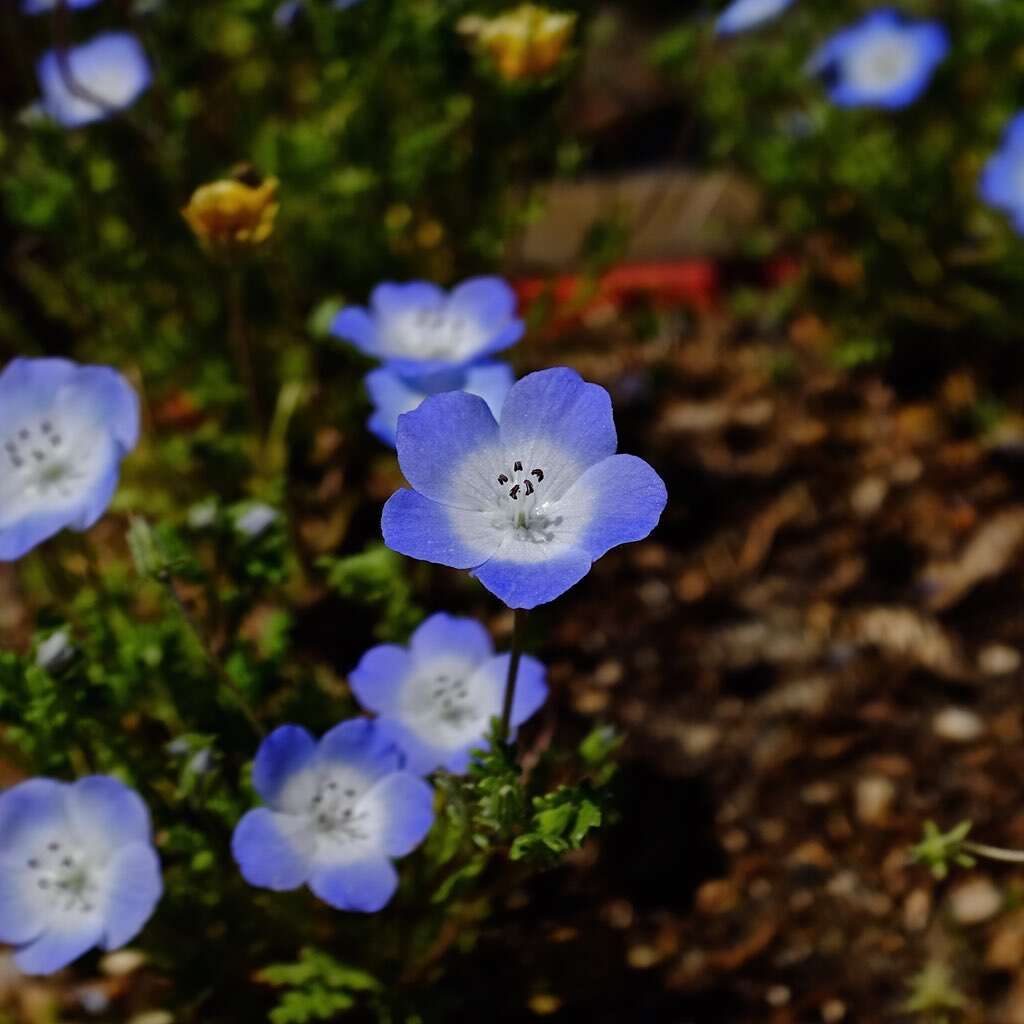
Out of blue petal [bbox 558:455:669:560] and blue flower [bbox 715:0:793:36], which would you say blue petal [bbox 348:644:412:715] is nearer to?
blue petal [bbox 558:455:669:560]

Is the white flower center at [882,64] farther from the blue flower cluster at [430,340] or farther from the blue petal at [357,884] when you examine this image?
the blue petal at [357,884]

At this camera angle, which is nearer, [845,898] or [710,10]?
[845,898]

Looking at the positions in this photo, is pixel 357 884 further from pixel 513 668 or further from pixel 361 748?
pixel 513 668

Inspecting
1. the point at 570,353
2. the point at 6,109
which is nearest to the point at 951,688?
the point at 570,353

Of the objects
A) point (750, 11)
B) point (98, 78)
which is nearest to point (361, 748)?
point (98, 78)

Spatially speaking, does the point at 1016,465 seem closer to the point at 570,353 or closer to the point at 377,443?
the point at 570,353

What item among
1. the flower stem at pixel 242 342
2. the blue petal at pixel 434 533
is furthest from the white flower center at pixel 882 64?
the blue petal at pixel 434 533

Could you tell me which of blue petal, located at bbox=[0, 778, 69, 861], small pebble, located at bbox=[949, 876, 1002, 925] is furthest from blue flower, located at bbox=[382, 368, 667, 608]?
small pebble, located at bbox=[949, 876, 1002, 925]
